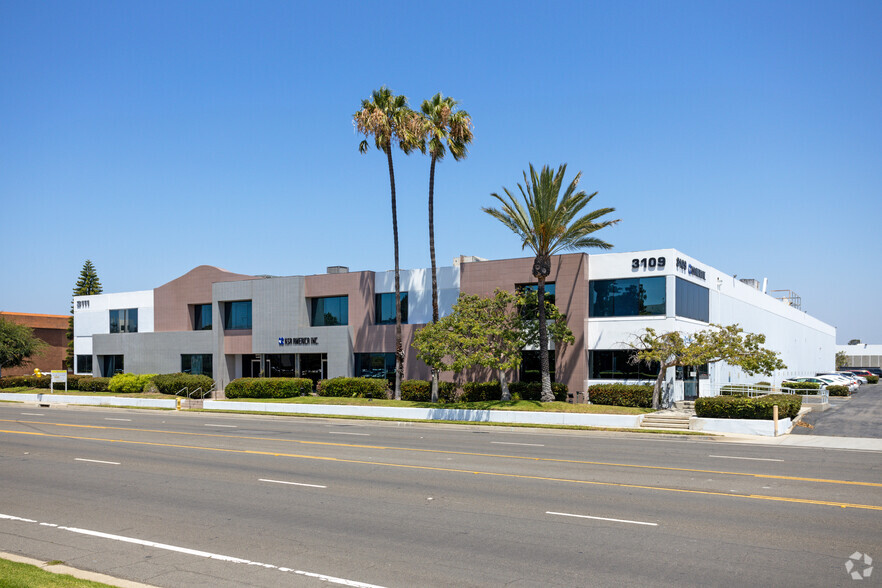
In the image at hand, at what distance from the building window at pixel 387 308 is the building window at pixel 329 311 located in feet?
8.50

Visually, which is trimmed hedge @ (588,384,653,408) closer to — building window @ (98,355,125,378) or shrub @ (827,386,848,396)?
shrub @ (827,386,848,396)

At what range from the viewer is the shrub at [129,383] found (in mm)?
50781

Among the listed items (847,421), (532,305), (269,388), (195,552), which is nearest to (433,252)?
(532,305)

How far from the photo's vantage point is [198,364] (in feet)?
172

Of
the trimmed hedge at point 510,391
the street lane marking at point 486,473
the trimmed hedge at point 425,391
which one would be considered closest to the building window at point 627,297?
the trimmed hedge at point 510,391

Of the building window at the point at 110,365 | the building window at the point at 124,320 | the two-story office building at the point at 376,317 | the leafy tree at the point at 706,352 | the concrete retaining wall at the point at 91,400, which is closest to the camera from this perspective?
the leafy tree at the point at 706,352

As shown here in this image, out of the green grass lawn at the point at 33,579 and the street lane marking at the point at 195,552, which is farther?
the street lane marking at the point at 195,552

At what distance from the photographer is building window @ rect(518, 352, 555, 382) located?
38.1m

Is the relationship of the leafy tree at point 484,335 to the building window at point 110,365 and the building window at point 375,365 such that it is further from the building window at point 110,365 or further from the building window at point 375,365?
the building window at point 110,365

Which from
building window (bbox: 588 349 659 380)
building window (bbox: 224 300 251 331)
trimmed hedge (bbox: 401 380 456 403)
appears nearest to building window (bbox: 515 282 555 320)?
building window (bbox: 588 349 659 380)

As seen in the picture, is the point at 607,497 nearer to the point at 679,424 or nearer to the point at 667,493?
the point at 667,493

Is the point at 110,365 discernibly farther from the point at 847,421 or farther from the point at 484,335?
the point at 847,421

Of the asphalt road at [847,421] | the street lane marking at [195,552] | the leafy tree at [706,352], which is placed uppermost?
the leafy tree at [706,352]

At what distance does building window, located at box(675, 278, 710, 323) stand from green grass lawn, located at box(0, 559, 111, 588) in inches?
1256
